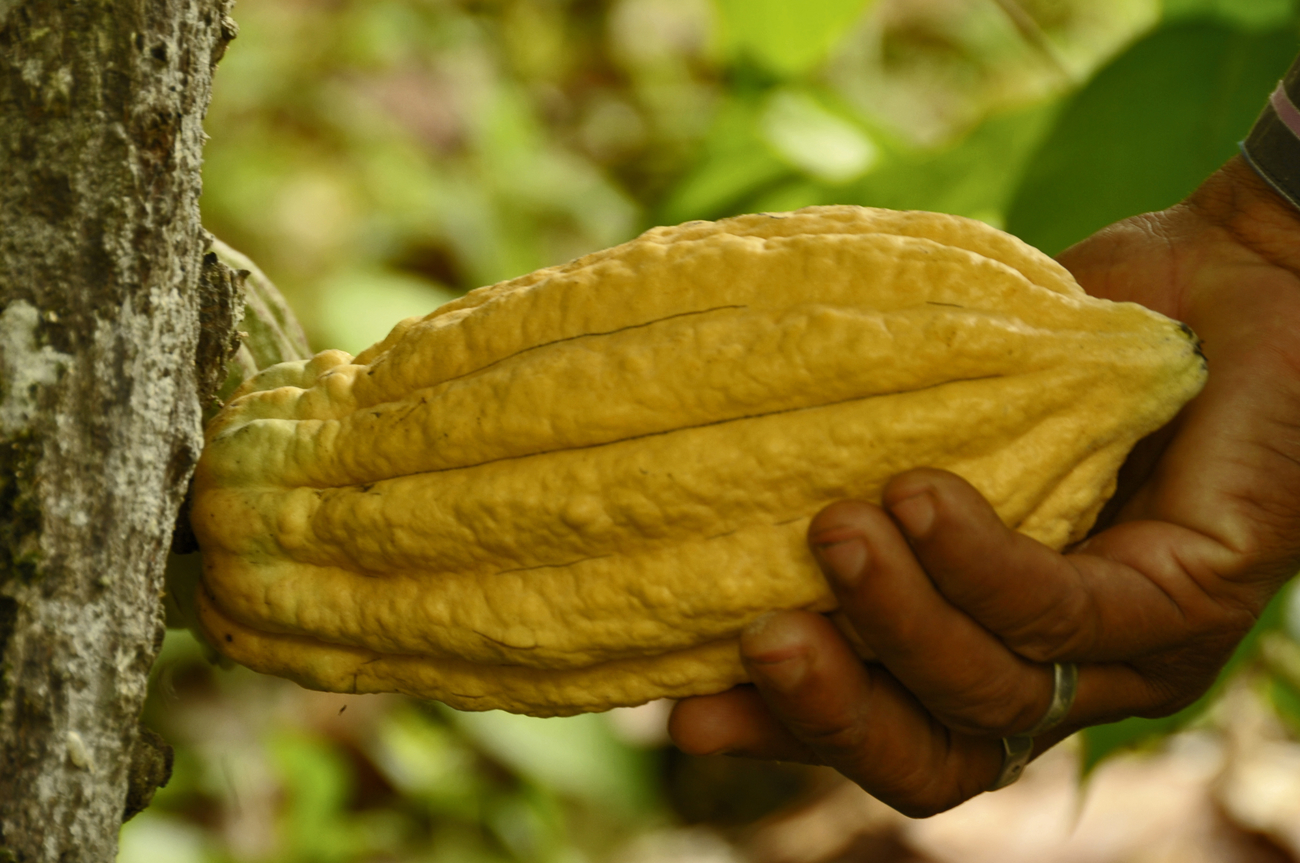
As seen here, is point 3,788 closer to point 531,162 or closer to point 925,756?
point 925,756

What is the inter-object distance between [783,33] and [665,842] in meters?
2.08

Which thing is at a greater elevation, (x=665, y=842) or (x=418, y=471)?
(x=418, y=471)

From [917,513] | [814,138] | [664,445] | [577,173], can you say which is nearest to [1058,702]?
[917,513]

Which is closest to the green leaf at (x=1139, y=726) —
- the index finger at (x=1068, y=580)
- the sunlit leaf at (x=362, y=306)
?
the index finger at (x=1068, y=580)

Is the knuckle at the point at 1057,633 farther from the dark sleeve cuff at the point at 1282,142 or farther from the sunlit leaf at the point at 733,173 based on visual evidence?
the sunlit leaf at the point at 733,173

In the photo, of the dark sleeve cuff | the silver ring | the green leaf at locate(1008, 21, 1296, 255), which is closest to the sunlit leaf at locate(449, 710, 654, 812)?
the silver ring

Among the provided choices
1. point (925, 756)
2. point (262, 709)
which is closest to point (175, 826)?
point (262, 709)

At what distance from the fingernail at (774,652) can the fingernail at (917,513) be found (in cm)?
14

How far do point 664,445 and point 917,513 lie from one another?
233 millimetres

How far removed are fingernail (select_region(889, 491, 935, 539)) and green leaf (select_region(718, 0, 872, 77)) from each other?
147 centimetres

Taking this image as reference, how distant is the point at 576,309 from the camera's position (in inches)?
40.1

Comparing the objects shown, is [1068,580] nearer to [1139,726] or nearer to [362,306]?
[1139,726]

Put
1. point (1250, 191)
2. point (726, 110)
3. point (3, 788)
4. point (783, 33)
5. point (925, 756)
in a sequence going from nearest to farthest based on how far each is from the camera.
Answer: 1. point (3, 788)
2. point (925, 756)
3. point (1250, 191)
4. point (783, 33)
5. point (726, 110)

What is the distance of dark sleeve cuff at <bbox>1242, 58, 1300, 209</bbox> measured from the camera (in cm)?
131
